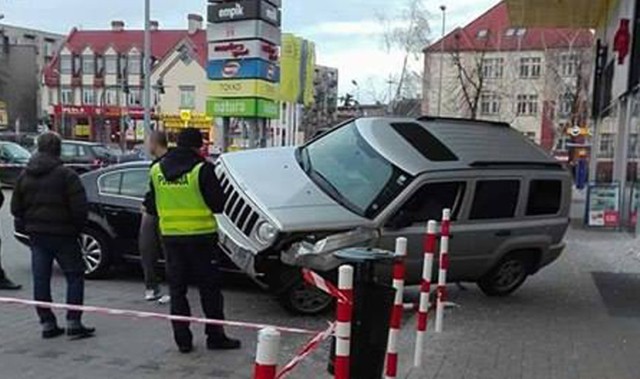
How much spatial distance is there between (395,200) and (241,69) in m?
22.9

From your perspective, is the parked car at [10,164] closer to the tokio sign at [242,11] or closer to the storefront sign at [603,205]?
the tokio sign at [242,11]

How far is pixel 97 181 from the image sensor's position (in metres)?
10.1

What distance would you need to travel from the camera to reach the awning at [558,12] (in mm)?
21000

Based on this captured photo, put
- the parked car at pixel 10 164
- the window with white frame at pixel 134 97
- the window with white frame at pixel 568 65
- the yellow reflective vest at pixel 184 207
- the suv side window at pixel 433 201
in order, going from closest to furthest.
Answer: the yellow reflective vest at pixel 184 207, the suv side window at pixel 433 201, the parked car at pixel 10 164, the window with white frame at pixel 568 65, the window with white frame at pixel 134 97

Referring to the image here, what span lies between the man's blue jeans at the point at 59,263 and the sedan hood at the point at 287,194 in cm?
183

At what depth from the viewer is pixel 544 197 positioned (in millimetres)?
9250

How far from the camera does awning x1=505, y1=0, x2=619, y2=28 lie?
827 inches

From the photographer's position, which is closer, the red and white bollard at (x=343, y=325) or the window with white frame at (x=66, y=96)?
the red and white bollard at (x=343, y=325)

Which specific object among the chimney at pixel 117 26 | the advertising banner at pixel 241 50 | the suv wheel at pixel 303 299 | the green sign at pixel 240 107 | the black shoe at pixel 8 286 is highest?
the chimney at pixel 117 26

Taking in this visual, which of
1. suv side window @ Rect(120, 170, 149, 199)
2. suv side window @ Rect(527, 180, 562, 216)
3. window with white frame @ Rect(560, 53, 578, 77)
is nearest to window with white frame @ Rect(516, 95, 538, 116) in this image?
window with white frame @ Rect(560, 53, 578, 77)

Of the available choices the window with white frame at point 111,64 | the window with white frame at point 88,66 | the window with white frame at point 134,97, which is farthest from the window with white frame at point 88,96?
the window with white frame at point 134,97

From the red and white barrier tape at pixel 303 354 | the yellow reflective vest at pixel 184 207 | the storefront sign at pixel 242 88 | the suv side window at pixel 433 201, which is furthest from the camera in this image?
the storefront sign at pixel 242 88

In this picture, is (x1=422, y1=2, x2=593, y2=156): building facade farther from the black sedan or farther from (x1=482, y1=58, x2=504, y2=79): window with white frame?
the black sedan

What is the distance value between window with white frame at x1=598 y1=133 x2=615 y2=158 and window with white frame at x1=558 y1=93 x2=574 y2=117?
24081 mm
